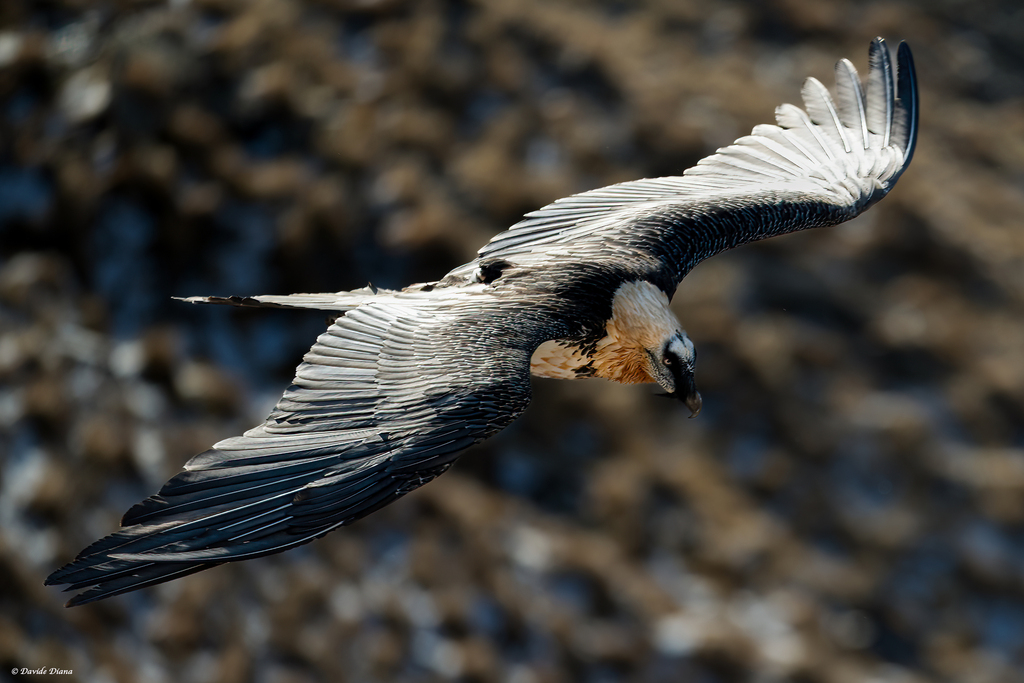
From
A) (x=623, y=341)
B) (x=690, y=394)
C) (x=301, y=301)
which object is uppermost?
(x=301, y=301)

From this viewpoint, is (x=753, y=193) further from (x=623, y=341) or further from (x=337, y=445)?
(x=337, y=445)

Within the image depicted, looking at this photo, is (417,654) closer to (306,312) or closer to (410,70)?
(306,312)

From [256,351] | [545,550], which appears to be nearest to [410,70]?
[256,351]

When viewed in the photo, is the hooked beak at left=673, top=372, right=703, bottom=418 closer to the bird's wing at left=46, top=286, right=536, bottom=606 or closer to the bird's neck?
the bird's neck

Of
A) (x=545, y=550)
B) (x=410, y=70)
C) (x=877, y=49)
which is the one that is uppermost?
(x=410, y=70)

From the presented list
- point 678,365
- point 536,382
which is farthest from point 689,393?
point 536,382

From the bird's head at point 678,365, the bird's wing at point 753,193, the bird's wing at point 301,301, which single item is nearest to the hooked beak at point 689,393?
the bird's head at point 678,365

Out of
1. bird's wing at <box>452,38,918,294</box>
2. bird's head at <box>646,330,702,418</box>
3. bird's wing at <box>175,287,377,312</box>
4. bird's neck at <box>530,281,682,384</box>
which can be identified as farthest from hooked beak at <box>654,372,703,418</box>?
bird's wing at <box>175,287,377,312</box>

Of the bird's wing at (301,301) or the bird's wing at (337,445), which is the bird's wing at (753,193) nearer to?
the bird's wing at (301,301)
